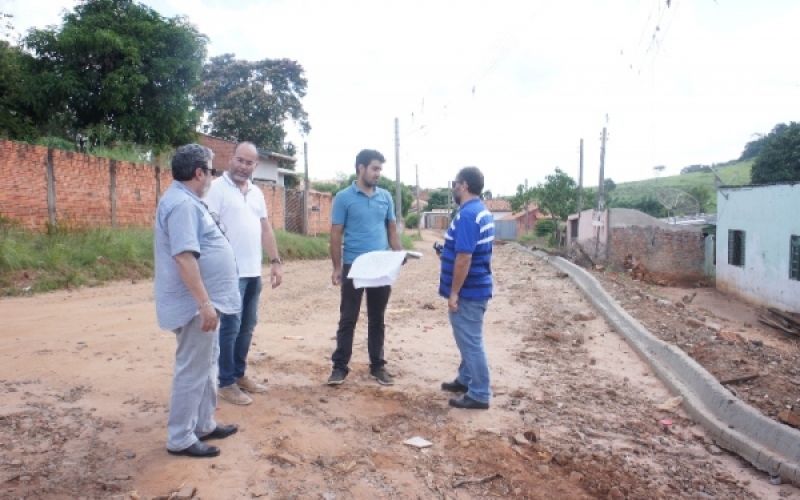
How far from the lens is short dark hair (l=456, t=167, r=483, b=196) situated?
432 cm

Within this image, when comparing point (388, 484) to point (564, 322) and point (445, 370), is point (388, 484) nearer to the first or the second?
point (445, 370)

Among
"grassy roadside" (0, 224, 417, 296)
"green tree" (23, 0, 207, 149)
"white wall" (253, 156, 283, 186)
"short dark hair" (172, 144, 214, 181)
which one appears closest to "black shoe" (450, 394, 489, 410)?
"short dark hair" (172, 144, 214, 181)

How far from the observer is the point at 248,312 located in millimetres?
4109

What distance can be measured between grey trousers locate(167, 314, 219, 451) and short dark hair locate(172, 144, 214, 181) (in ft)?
2.44

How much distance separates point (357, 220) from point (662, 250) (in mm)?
23762

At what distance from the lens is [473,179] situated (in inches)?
170

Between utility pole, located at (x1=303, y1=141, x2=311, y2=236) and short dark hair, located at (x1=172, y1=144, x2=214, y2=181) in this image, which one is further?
utility pole, located at (x1=303, y1=141, x2=311, y2=236)

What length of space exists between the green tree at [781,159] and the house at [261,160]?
2556cm

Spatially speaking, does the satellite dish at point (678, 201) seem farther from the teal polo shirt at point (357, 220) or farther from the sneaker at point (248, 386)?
the sneaker at point (248, 386)

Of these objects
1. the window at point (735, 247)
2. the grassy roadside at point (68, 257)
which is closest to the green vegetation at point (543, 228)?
the window at point (735, 247)

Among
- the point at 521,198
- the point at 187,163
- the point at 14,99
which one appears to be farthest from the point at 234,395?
the point at 521,198

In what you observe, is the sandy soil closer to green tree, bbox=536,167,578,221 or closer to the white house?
the white house

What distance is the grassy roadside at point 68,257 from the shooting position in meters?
9.70

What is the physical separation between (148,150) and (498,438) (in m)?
18.2
